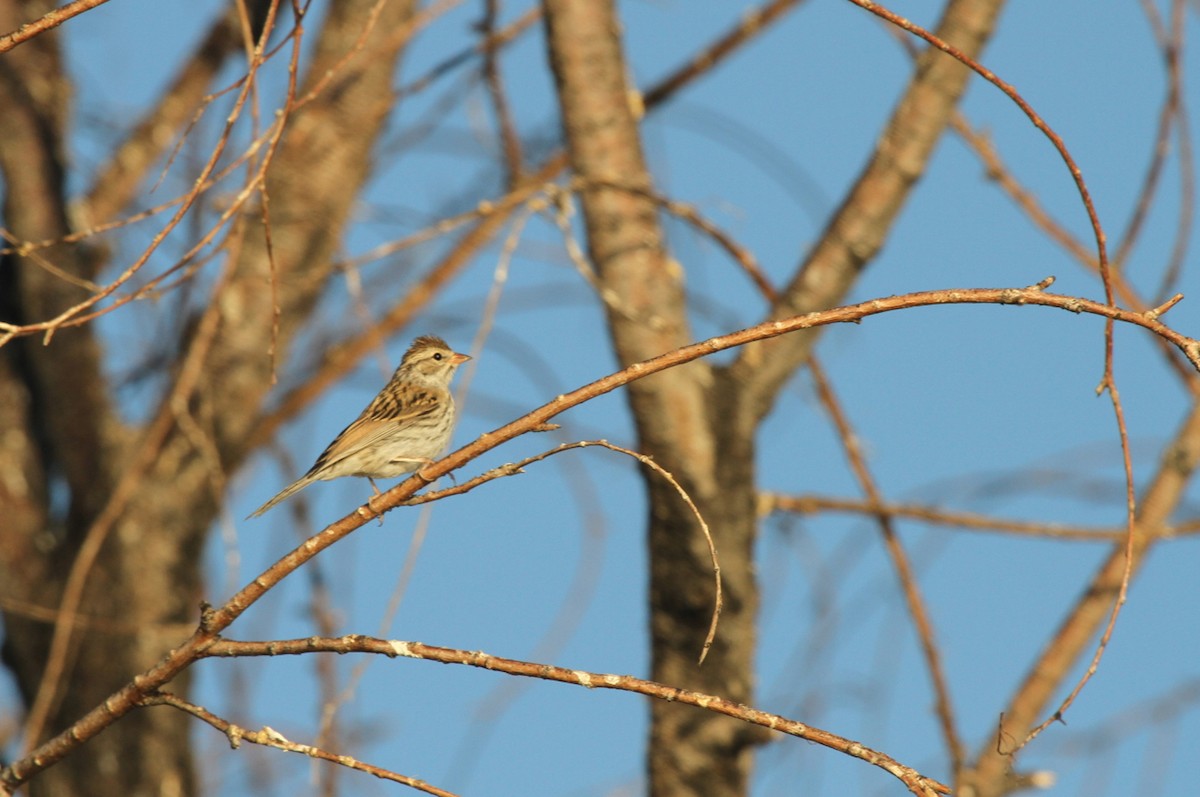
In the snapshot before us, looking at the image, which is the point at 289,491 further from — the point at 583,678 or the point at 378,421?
the point at 583,678

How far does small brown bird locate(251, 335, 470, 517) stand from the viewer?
6027 millimetres

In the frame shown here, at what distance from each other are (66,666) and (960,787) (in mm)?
4568

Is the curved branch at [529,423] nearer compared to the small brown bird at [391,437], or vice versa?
the curved branch at [529,423]

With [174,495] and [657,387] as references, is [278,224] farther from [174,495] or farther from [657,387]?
[657,387]

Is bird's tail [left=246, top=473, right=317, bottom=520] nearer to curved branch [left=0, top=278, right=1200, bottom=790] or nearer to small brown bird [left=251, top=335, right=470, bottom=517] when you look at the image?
small brown bird [left=251, top=335, right=470, bottom=517]

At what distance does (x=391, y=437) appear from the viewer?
6211 millimetres

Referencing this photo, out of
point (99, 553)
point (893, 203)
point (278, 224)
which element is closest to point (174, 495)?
point (99, 553)

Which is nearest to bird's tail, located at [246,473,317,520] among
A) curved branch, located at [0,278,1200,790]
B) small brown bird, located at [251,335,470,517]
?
small brown bird, located at [251,335,470,517]

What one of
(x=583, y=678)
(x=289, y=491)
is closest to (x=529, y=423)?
(x=583, y=678)

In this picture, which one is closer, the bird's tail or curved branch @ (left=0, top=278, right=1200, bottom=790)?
curved branch @ (left=0, top=278, right=1200, bottom=790)

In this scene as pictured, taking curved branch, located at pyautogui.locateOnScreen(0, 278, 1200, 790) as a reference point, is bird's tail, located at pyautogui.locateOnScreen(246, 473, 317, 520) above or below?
above

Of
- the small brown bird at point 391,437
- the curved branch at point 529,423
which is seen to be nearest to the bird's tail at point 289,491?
the small brown bird at point 391,437

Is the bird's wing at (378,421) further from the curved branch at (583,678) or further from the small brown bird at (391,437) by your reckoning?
the curved branch at (583,678)

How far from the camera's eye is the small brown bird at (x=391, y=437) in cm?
603
